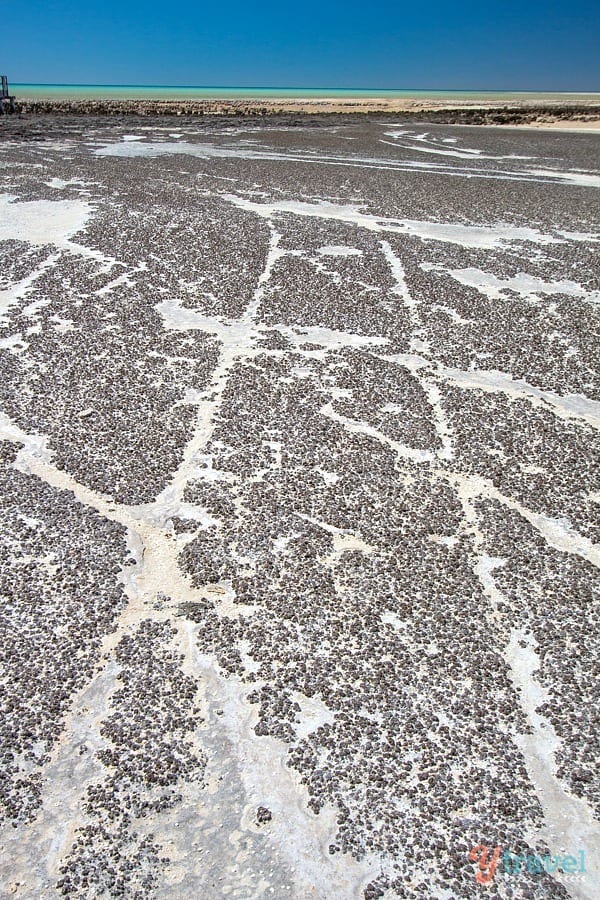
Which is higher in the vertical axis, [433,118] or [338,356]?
[433,118]

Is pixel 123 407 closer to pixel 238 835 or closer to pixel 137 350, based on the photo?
pixel 137 350

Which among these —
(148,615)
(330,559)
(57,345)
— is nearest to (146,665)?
(148,615)

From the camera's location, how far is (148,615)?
5562 millimetres

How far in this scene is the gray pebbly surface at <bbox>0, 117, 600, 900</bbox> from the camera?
3967mm

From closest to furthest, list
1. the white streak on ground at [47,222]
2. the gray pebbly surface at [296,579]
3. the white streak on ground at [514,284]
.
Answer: the gray pebbly surface at [296,579]
the white streak on ground at [514,284]
the white streak on ground at [47,222]

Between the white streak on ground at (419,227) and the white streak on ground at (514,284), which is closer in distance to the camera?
the white streak on ground at (514,284)

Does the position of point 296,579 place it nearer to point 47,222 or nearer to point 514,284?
point 514,284

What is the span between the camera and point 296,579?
19.4 feet

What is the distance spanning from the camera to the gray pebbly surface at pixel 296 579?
397 cm

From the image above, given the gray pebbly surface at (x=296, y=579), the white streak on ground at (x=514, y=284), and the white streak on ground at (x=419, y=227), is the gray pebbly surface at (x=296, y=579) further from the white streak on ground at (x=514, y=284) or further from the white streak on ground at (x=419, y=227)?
the white streak on ground at (x=419, y=227)

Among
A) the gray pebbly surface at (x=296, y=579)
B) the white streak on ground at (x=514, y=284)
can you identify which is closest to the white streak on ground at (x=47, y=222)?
Result: the gray pebbly surface at (x=296, y=579)

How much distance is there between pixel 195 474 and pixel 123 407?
6.28 feet

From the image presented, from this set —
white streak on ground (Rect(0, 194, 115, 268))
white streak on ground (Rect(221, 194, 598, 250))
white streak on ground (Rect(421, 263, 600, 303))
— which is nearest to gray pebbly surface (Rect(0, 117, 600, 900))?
white streak on ground (Rect(421, 263, 600, 303))

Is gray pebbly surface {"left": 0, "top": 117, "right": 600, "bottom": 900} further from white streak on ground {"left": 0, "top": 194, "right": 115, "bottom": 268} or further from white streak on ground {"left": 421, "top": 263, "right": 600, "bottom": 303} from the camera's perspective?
white streak on ground {"left": 0, "top": 194, "right": 115, "bottom": 268}
